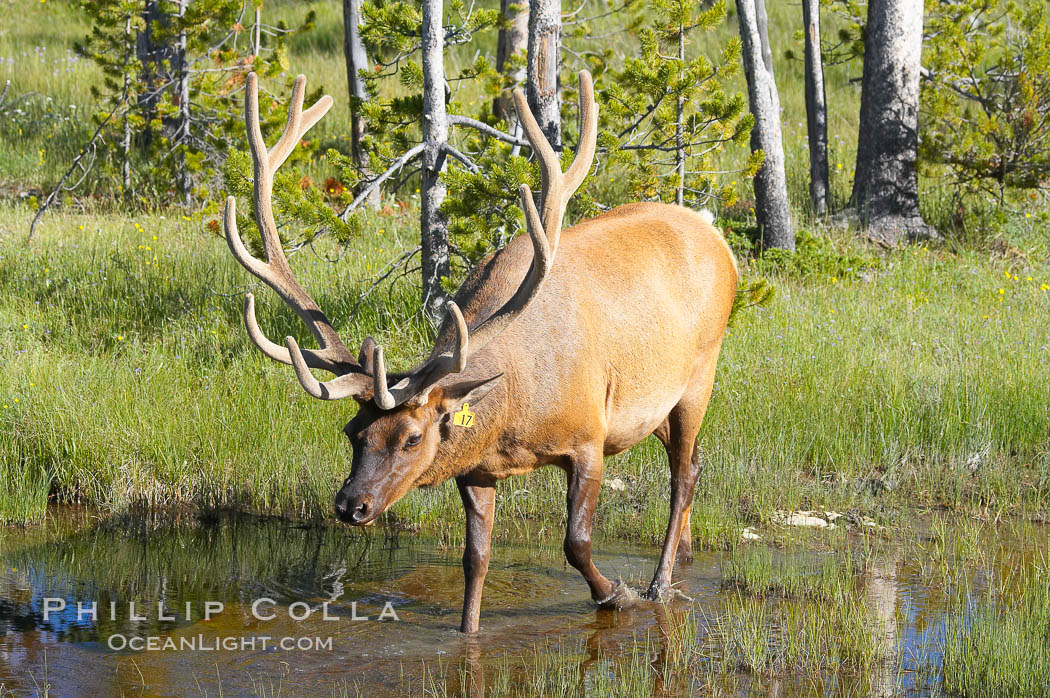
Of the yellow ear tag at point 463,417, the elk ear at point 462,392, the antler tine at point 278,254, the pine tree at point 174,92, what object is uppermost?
the pine tree at point 174,92

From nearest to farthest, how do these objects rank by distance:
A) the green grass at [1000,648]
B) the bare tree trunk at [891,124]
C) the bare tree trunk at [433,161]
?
the green grass at [1000,648] < the bare tree trunk at [433,161] < the bare tree trunk at [891,124]

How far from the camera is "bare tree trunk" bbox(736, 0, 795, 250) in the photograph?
1092cm

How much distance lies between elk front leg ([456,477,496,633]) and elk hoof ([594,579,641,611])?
0.61 meters

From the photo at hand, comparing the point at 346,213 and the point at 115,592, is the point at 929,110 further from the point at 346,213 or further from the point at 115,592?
the point at 115,592

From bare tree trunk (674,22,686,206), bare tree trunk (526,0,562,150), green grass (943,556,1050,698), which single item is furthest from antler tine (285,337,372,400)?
bare tree trunk (674,22,686,206)

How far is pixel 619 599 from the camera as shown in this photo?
228 inches

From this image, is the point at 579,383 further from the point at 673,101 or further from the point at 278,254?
the point at 673,101

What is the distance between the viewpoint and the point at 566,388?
5340 millimetres

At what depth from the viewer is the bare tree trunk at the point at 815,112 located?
12.8 m

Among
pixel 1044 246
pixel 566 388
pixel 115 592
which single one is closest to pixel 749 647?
pixel 566 388

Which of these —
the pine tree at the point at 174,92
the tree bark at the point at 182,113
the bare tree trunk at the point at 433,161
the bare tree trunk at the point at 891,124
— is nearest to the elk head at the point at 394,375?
the bare tree trunk at the point at 433,161

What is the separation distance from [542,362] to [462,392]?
1.67 feet

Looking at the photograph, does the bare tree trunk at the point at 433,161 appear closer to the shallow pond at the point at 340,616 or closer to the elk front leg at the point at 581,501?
the shallow pond at the point at 340,616

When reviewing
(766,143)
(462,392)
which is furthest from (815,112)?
(462,392)
